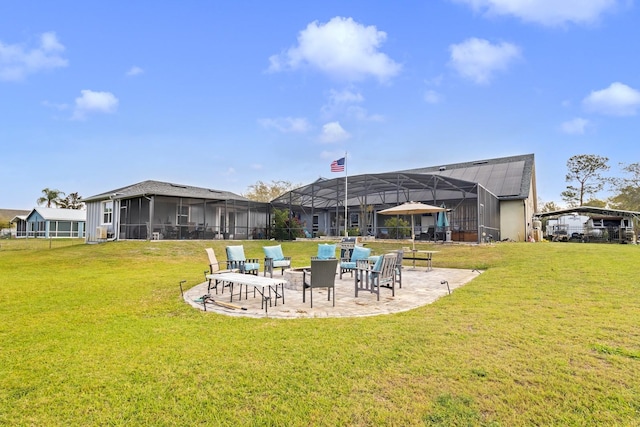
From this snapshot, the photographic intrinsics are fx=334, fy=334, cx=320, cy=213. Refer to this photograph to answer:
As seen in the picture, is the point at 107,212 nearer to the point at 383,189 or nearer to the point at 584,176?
the point at 383,189

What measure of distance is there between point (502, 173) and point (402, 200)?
7222mm

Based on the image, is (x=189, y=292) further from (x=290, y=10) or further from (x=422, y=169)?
(x=422, y=169)

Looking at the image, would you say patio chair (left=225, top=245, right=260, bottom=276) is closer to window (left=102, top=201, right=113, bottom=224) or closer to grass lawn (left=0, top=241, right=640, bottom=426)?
grass lawn (left=0, top=241, right=640, bottom=426)

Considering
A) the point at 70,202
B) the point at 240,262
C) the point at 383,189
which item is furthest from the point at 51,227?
the point at 240,262

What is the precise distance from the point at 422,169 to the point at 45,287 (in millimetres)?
28452

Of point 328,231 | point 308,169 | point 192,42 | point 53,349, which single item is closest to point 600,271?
point 53,349

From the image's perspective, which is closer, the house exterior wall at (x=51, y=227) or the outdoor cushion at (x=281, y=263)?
the outdoor cushion at (x=281, y=263)

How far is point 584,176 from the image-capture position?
31.5 metres

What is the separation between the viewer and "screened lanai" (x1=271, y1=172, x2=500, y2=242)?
1817cm

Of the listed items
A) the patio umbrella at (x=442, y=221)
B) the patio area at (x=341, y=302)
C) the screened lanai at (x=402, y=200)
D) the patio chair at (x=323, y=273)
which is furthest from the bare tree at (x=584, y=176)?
the patio chair at (x=323, y=273)

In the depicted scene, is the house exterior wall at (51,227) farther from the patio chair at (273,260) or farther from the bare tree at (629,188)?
the bare tree at (629,188)

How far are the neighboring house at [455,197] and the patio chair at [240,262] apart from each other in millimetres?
11880

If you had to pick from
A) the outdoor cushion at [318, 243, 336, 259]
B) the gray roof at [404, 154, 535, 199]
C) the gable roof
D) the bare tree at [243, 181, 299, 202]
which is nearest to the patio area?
the outdoor cushion at [318, 243, 336, 259]

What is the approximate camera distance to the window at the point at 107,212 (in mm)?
21609
